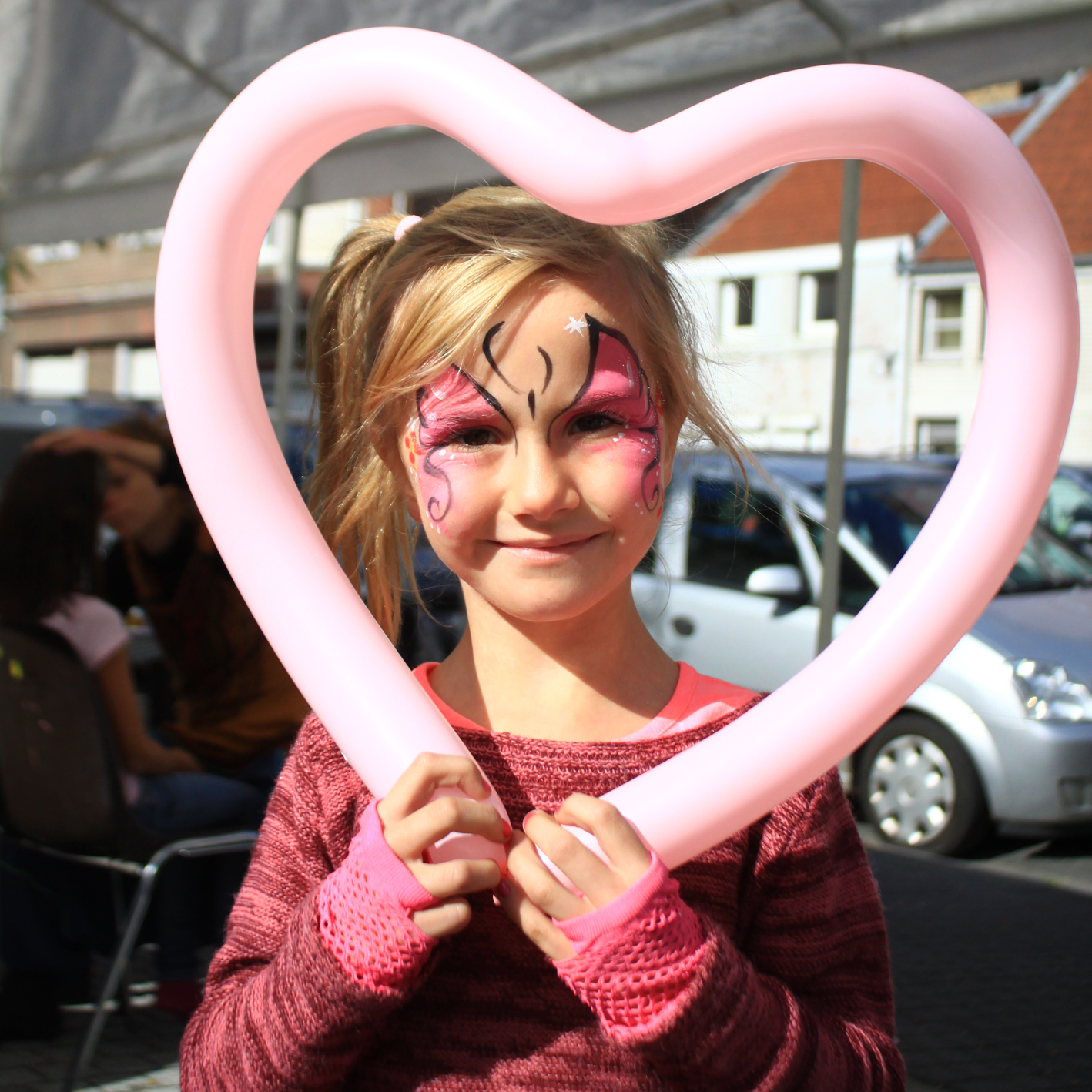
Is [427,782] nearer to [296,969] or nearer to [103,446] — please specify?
[296,969]

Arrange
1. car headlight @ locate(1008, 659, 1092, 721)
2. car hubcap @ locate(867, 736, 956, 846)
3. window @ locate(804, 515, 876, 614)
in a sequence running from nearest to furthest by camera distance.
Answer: car headlight @ locate(1008, 659, 1092, 721), car hubcap @ locate(867, 736, 956, 846), window @ locate(804, 515, 876, 614)

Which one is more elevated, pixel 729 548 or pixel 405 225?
pixel 405 225

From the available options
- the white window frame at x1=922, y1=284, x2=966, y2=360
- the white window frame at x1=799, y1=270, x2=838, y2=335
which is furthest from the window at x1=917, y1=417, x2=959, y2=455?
the white window frame at x1=799, y1=270, x2=838, y2=335

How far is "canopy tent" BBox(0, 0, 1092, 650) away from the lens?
3.54 m

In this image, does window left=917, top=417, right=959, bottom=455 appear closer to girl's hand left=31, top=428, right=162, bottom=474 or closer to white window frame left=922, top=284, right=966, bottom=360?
white window frame left=922, top=284, right=966, bottom=360

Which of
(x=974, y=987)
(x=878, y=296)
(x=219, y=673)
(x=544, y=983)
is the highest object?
(x=878, y=296)

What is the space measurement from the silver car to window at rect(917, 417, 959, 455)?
6530 mm

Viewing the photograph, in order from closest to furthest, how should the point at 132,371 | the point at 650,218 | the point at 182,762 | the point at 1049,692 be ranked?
the point at 650,218 < the point at 182,762 < the point at 1049,692 < the point at 132,371

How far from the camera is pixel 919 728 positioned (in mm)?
5488

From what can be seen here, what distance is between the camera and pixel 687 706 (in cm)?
126

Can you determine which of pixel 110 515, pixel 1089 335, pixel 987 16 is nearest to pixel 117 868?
pixel 110 515

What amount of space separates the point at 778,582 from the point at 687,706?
14.7 feet

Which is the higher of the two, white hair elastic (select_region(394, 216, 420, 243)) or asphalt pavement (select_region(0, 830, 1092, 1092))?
white hair elastic (select_region(394, 216, 420, 243))

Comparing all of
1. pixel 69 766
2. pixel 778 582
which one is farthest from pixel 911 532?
pixel 69 766
